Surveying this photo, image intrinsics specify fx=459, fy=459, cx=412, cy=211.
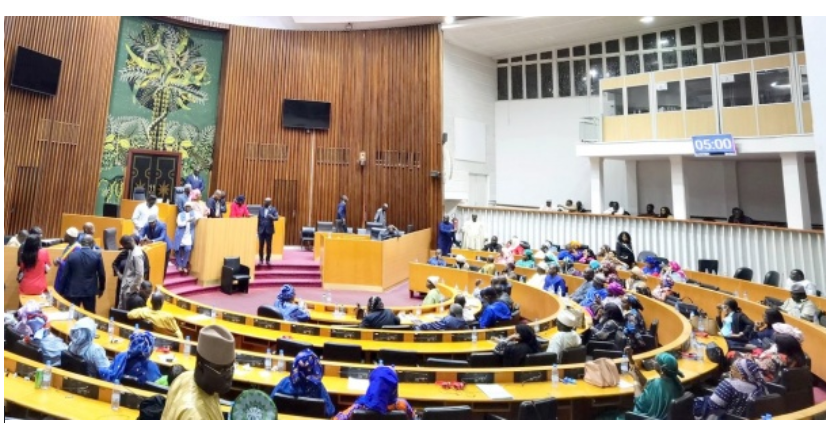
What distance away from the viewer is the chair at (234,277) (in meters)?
8.30

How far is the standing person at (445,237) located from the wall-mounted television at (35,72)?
30.0 ft

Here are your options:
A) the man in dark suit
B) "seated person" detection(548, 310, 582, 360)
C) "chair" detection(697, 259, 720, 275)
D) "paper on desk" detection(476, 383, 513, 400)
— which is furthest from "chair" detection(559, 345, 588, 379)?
"chair" detection(697, 259, 720, 275)

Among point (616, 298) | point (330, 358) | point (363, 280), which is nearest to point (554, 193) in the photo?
point (363, 280)

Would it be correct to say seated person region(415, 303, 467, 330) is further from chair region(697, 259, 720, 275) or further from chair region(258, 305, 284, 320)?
chair region(697, 259, 720, 275)

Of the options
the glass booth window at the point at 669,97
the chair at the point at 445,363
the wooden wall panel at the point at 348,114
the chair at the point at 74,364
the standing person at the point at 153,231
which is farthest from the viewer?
the wooden wall panel at the point at 348,114

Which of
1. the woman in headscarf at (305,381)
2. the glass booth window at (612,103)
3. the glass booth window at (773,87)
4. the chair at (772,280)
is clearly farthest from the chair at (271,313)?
the glass booth window at (773,87)

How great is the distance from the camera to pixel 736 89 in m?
10.8

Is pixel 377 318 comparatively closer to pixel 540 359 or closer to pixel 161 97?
pixel 540 359

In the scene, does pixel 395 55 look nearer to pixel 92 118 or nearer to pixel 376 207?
pixel 376 207

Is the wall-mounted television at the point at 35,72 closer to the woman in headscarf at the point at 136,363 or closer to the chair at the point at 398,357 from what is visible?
the woman in headscarf at the point at 136,363

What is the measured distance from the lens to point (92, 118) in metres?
10.3

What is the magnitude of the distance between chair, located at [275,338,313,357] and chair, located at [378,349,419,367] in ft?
2.52

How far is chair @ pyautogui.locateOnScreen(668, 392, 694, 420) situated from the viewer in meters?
3.10
